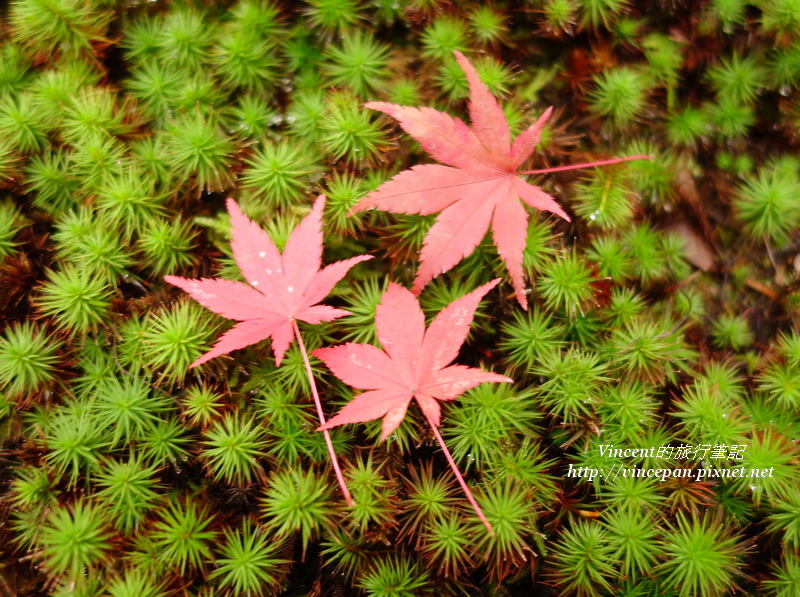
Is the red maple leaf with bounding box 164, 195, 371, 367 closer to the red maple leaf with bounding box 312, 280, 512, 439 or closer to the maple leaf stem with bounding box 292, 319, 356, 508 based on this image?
the maple leaf stem with bounding box 292, 319, 356, 508

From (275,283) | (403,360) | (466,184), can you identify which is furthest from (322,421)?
(466,184)

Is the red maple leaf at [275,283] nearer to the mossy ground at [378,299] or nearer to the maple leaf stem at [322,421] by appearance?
the maple leaf stem at [322,421]

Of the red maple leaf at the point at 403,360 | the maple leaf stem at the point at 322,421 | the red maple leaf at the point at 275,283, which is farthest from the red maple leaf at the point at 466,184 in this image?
the maple leaf stem at the point at 322,421

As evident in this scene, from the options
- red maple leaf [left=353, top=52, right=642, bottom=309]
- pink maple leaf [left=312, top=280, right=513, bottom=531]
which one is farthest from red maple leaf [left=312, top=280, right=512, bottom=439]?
red maple leaf [left=353, top=52, right=642, bottom=309]

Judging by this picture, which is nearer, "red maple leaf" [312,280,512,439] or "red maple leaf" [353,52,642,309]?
"red maple leaf" [312,280,512,439]

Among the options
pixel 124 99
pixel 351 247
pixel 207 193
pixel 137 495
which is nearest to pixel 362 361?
pixel 351 247

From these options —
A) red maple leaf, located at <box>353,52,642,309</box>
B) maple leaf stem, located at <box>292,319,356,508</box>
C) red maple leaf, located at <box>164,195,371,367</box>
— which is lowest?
maple leaf stem, located at <box>292,319,356,508</box>

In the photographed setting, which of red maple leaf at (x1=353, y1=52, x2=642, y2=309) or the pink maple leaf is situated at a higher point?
red maple leaf at (x1=353, y1=52, x2=642, y2=309)
